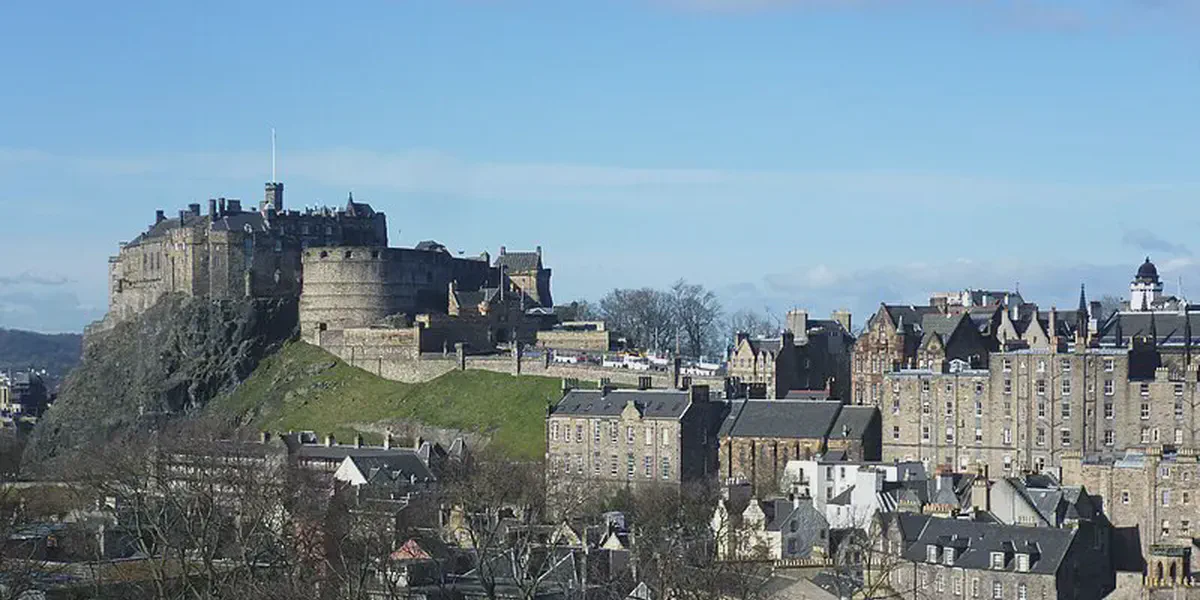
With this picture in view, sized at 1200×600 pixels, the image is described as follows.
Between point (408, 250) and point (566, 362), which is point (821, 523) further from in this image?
point (408, 250)

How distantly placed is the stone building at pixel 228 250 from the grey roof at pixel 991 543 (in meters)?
81.1

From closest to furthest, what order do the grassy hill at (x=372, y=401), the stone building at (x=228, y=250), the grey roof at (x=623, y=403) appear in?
the grey roof at (x=623, y=403)
the grassy hill at (x=372, y=401)
the stone building at (x=228, y=250)

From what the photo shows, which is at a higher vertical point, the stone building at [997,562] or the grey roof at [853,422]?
the grey roof at [853,422]

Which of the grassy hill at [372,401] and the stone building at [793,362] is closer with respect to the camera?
the stone building at [793,362]

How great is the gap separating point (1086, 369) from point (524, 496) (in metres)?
27.4

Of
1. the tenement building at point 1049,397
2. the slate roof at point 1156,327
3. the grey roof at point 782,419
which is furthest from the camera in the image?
the grey roof at point 782,419

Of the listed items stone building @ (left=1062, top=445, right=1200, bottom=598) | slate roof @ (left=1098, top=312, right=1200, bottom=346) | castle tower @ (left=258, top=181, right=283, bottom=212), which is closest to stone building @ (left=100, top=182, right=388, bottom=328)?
castle tower @ (left=258, top=181, right=283, bottom=212)

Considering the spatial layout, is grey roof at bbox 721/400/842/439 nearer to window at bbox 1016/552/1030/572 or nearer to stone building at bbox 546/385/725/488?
stone building at bbox 546/385/725/488

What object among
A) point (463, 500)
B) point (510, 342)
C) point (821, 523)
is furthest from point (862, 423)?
point (510, 342)

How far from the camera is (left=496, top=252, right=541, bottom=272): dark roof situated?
166 metres

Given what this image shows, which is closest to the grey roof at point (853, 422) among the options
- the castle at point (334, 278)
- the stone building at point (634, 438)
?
the stone building at point (634, 438)

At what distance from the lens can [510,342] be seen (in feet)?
470

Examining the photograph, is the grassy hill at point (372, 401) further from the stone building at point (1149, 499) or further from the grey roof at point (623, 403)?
the stone building at point (1149, 499)

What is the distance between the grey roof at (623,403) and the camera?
360ft
